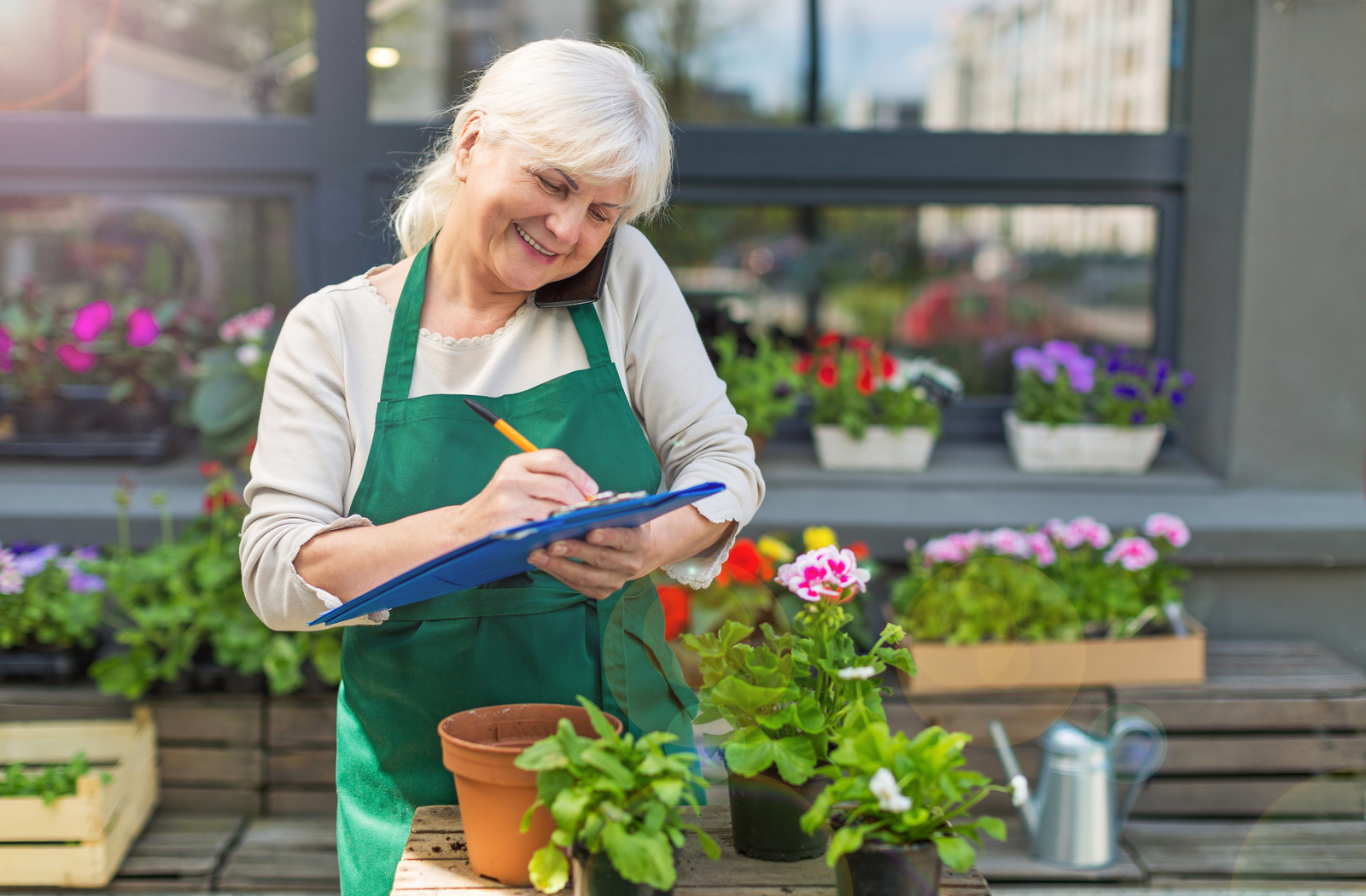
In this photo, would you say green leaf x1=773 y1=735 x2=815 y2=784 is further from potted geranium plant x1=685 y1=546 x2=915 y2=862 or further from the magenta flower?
the magenta flower

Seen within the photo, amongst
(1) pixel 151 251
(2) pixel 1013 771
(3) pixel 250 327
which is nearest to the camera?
(2) pixel 1013 771

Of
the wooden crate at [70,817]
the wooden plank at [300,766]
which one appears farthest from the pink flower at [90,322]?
the wooden plank at [300,766]

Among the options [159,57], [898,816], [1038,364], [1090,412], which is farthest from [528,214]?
[159,57]

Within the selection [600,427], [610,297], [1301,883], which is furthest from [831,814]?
[1301,883]

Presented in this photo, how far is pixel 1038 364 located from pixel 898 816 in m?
2.64

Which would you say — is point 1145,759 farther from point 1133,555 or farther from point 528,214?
point 528,214

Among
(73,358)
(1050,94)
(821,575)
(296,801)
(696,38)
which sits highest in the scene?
(696,38)

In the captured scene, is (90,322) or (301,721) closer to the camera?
(301,721)

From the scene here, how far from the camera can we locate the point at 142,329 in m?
3.27

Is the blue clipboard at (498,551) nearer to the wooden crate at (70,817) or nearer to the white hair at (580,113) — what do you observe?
the white hair at (580,113)

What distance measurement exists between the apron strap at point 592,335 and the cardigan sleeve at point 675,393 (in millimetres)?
14

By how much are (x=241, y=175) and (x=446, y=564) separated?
2.88m

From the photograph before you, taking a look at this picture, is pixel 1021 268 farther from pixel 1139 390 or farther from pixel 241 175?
pixel 241 175

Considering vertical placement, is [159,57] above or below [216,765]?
above
